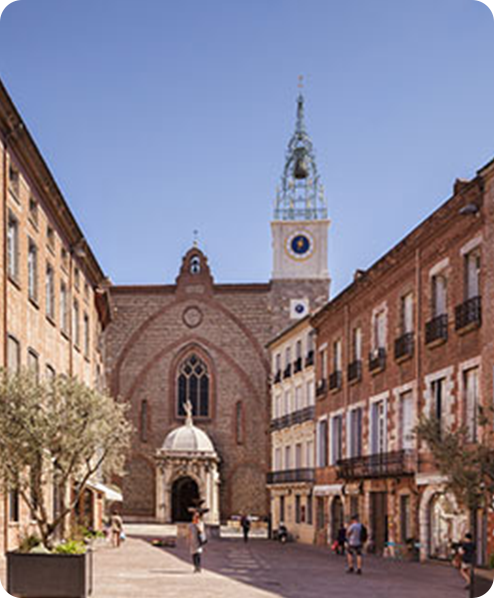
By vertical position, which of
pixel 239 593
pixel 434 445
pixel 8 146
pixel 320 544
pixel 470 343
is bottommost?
pixel 320 544

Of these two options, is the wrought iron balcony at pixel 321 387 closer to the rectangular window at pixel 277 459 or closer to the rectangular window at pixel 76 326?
the rectangular window at pixel 76 326

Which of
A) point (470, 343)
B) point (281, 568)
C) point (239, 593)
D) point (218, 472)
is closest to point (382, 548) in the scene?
point (281, 568)

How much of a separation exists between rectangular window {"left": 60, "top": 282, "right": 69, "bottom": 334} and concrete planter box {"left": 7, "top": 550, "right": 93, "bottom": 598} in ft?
65.6

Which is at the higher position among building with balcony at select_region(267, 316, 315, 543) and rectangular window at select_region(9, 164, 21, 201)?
rectangular window at select_region(9, 164, 21, 201)

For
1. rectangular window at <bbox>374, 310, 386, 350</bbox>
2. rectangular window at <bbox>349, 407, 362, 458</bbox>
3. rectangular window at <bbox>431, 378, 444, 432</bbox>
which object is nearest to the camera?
rectangular window at <bbox>431, 378, 444, 432</bbox>

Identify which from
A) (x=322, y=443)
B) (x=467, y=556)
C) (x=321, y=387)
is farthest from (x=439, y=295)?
(x=322, y=443)

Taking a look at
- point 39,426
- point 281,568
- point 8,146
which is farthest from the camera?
point 281,568

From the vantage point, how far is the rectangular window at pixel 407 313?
3350 centimetres

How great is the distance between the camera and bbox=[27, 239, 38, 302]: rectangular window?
29.7m

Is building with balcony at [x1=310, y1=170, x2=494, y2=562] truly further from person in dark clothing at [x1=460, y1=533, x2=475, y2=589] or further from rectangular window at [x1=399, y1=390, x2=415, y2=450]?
person in dark clothing at [x1=460, y1=533, x2=475, y2=589]

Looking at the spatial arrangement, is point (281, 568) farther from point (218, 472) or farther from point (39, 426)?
point (218, 472)

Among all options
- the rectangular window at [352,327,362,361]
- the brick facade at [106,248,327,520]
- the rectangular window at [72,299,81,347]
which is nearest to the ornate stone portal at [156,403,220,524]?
the brick facade at [106,248,327,520]

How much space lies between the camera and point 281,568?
2811 centimetres

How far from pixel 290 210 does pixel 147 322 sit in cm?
1234
